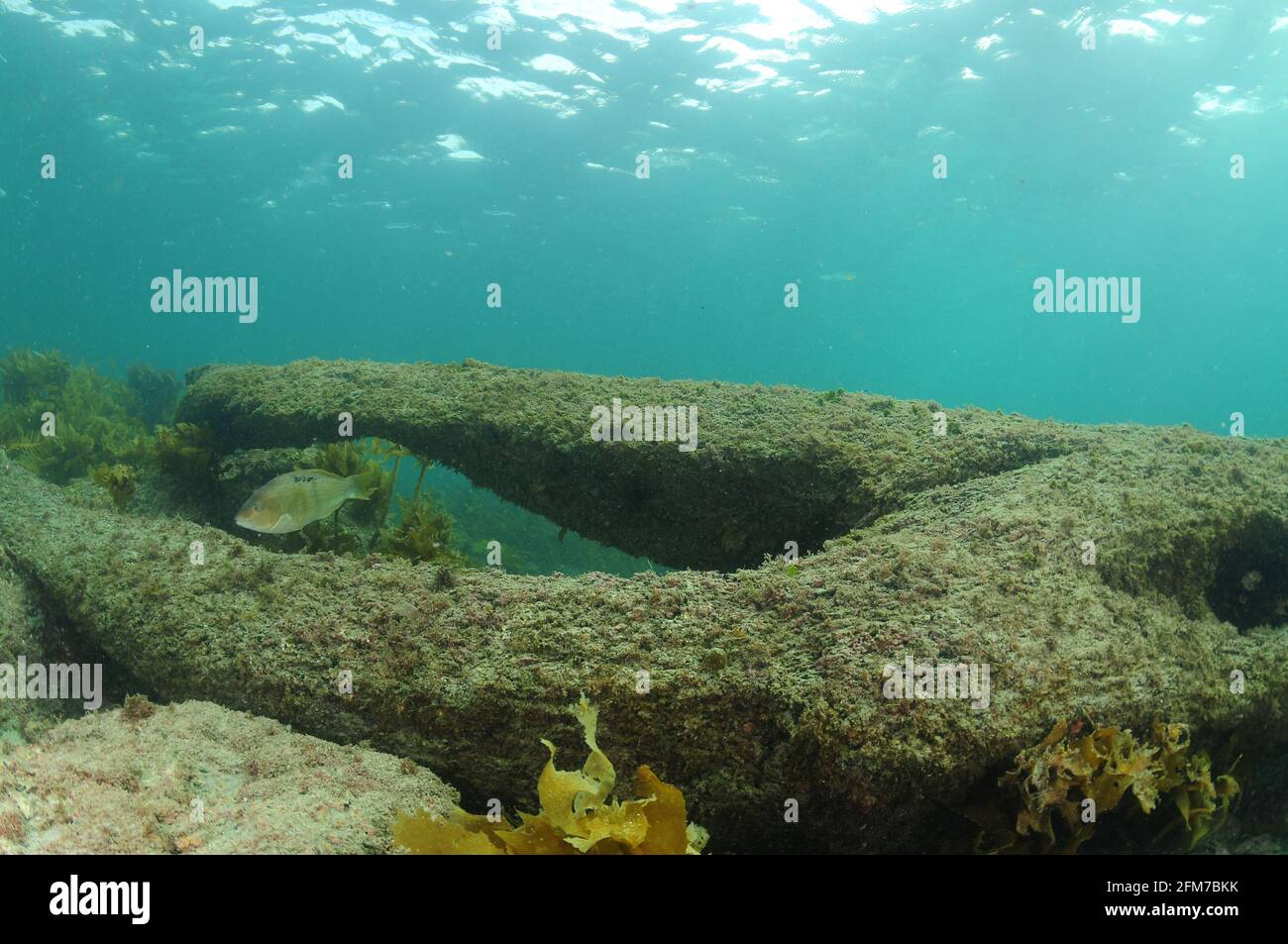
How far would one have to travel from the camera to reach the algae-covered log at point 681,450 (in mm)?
6367

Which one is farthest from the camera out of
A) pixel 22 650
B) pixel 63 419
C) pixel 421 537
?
pixel 63 419

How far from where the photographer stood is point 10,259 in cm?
7350

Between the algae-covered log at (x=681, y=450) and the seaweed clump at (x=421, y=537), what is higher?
the algae-covered log at (x=681, y=450)

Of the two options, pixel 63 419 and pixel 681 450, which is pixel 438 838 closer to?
pixel 681 450

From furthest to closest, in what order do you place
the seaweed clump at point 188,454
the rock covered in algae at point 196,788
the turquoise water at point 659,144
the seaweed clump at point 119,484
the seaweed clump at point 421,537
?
the turquoise water at point 659,144, the seaweed clump at point 188,454, the seaweed clump at point 119,484, the seaweed clump at point 421,537, the rock covered in algae at point 196,788

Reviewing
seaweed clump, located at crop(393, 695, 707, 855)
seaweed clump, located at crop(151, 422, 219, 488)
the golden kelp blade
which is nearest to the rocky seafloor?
the golden kelp blade

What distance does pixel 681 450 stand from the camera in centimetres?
667

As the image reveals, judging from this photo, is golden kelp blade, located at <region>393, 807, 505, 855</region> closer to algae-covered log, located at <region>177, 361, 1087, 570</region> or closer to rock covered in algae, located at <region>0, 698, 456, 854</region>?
rock covered in algae, located at <region>0, 698, 456, 854</region>

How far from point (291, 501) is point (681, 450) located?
138 inches

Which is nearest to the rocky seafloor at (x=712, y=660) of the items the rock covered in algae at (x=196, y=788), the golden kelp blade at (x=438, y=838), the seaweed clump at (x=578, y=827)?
the rock covered in algae at (x=196, y=788)

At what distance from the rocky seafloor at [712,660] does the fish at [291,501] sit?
0.35 meters

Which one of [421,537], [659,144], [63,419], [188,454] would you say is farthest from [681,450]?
[659,144]

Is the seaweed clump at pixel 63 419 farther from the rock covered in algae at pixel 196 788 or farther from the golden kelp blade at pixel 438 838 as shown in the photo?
the golden kelp blade at pixel 438 838

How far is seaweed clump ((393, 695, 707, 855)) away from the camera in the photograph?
2.52 metres
